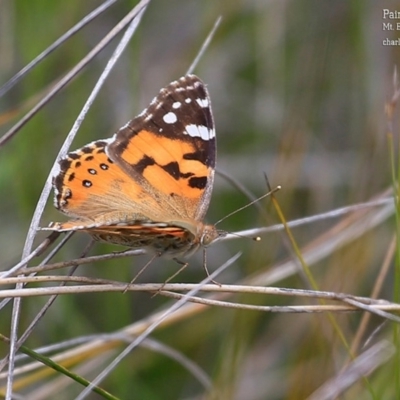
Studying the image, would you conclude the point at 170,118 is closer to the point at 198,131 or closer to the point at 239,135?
the point at 198,131

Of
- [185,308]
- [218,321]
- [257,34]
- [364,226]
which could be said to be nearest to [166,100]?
[185,308]

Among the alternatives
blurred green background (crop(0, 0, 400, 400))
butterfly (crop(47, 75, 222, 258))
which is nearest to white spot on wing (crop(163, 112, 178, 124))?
butterfly (crop(47, 75, 222, 258))

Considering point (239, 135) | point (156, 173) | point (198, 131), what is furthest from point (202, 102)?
point (239, 135)

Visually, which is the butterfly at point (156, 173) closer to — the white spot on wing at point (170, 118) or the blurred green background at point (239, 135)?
the white spot on wing at point (170, 118)

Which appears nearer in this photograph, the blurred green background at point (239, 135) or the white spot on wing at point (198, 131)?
the white spot on wing at point (198, 131)

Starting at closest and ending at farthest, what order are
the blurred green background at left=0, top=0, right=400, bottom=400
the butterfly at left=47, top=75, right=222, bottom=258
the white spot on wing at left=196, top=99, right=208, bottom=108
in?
the butterfly at left=47, top=75, right=222, bottom=258 → the white spot on wing at left=196, top=99, right=208, bottom=108 → the blurred green background at left=0, top=0, right=400, bottom=400

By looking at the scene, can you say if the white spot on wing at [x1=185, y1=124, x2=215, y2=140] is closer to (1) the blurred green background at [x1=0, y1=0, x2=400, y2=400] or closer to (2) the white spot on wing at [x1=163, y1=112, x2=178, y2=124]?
(2) the white spot on wing at [x1=163, y1=112, x2=178, y2=124]

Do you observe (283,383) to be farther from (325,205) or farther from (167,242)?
(167,242)

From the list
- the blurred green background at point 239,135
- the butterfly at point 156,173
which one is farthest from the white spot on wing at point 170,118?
the blurred green background at point 239,135
